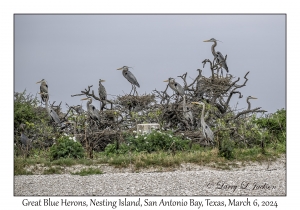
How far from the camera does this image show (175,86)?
66.6 feet

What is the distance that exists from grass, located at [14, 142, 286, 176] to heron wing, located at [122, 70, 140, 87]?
6.53 meters

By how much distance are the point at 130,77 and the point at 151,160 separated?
871 cm

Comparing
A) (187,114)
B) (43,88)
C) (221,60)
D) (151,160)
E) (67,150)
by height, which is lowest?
(151,160)

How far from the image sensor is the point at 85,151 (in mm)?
16234

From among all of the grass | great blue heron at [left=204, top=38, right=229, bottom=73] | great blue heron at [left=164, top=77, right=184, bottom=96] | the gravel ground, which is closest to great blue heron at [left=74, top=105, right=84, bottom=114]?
great blue heron at [left=164, top=77, right=184, bottom=96]

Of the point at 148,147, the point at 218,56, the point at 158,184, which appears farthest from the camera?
the point at 218,56

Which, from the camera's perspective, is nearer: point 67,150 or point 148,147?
point 67,150

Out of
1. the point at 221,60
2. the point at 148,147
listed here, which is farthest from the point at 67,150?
the point at 221,60

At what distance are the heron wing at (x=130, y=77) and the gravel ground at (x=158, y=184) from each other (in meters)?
9.84

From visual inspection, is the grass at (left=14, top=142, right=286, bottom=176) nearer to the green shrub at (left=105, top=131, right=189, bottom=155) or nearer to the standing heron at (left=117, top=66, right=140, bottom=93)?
the green shrub at (left=105, top=131, right=189, bottom=155)

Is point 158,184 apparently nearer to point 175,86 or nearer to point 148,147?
point 148,147

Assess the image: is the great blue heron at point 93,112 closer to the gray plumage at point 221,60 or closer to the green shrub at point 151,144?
the green shrub at point 151,144

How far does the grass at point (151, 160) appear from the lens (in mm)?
13625
